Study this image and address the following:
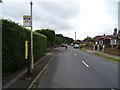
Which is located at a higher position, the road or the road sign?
the road sign

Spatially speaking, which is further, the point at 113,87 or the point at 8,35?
the point at 8,35

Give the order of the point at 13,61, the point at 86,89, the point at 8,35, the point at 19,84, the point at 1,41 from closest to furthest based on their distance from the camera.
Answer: the point at 86,89, the point at 19,84, the point at 1,41, the point at 8,35, the point at 13,61

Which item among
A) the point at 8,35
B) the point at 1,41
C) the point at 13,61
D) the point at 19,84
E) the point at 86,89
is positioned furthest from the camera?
the point at 13,61

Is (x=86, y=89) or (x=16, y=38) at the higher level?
(x=16, y=38)

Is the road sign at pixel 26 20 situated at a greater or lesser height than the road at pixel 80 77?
greater

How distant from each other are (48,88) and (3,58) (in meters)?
2.60

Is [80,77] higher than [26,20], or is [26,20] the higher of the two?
[26,20]

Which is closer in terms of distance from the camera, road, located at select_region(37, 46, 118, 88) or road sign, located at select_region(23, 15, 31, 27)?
road, located at select_region(37, 46, 118, 88)

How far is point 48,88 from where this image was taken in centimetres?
539

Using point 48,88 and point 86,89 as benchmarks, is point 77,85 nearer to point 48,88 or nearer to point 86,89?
point 86,89

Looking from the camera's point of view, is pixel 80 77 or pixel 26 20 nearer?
pixel 80 77

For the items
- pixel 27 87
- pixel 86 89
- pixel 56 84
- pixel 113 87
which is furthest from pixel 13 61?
pixel 113 87

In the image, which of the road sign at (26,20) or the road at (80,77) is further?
the road sign at (26,20)

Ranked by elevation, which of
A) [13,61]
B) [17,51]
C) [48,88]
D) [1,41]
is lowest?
[48,88]
